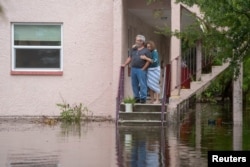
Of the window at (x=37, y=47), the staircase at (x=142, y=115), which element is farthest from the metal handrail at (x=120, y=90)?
the window at (x=37, y=47)

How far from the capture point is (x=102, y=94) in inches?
762

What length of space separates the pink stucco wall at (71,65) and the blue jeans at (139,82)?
184 cm

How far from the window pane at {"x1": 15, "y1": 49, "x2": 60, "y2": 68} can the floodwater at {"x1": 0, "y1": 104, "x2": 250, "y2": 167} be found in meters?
2.43

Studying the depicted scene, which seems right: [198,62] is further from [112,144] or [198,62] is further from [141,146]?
[141,146]

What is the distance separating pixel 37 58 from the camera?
19750 millimetres

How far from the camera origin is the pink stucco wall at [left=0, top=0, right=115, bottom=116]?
1936 centimetres

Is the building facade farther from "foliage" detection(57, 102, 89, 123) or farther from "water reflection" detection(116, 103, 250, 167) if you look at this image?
"water reflection" detection(116, 103, 250, 167)

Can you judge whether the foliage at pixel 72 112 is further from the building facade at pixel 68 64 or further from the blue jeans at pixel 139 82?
the blue jeans at pixel 139 82

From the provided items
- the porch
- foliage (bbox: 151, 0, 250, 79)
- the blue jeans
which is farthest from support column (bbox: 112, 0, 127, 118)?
foliage (bbox: 151, 0, 250, 79)

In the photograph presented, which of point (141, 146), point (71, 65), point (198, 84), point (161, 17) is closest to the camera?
point (141, 146)

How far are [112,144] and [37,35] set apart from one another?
313 inches

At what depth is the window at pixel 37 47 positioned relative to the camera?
19609mm

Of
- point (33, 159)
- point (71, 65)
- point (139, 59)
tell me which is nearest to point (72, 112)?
point (71, 65)

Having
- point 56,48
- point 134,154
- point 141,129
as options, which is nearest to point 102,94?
point 56,48
